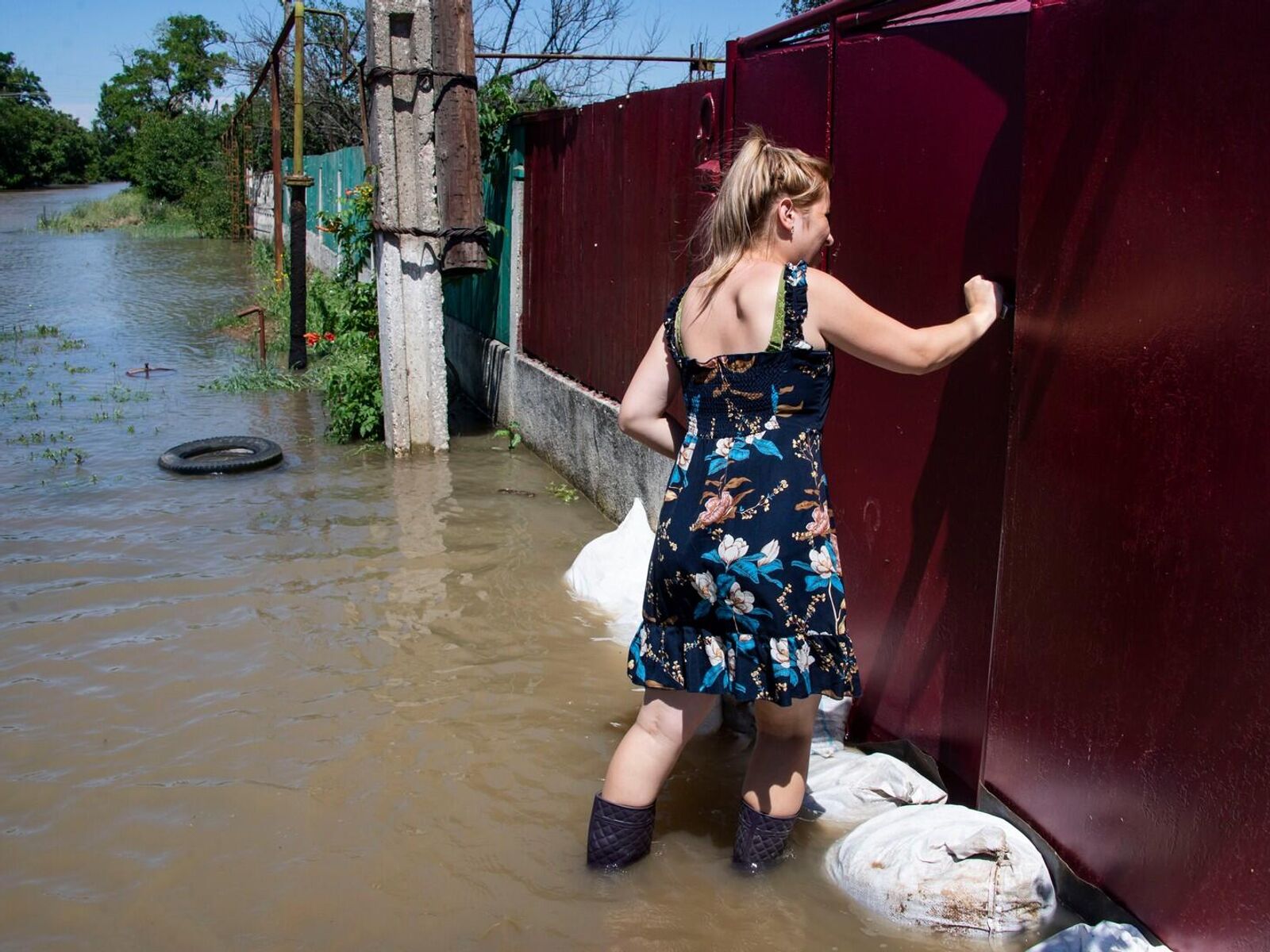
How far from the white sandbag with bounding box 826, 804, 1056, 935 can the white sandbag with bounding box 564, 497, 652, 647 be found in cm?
199

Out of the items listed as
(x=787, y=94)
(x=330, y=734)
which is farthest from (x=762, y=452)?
(x=330, y=734)

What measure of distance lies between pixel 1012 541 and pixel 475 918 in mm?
1636

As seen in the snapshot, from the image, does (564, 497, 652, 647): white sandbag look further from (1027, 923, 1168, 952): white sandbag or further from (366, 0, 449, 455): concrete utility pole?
(366, 0, 449, 455): concrete utility pole

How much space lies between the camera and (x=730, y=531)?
2729 millimetres

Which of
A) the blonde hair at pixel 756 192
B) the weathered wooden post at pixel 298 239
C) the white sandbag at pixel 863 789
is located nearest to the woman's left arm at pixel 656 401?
the blonde hair at pixel 756 192

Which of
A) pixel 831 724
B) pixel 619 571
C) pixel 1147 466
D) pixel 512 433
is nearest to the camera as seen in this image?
pixel 1147 466

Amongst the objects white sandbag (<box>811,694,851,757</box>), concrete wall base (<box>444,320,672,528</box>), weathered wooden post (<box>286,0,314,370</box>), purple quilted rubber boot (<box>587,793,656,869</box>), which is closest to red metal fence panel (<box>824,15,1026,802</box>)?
white sandbag (<box>811,694,851,757</box>)

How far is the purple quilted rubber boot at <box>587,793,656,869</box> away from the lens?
118 inches

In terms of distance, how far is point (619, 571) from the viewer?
504 centimetres

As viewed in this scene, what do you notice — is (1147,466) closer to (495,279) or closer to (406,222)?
(406,222)

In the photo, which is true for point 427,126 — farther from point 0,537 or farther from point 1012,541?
point 1012,541

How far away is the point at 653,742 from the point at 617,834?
0.29m

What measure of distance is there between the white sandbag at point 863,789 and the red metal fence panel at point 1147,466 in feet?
1.35

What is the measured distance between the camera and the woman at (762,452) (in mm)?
2680
